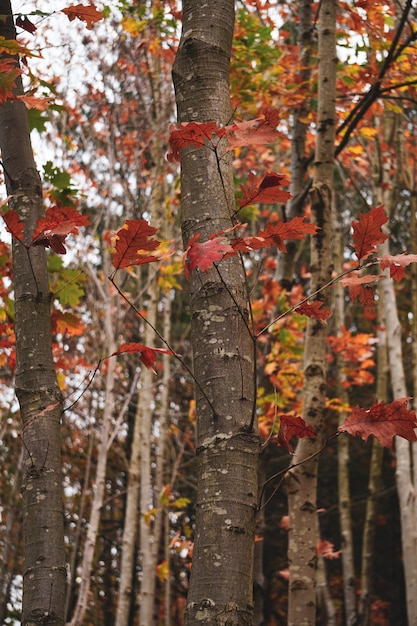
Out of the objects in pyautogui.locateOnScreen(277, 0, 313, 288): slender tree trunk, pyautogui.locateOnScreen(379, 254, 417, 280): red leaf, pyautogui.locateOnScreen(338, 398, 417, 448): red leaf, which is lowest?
pyautogui.locateOnScreen(338, 398, 417, 448): red leaf

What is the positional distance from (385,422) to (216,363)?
41 cm

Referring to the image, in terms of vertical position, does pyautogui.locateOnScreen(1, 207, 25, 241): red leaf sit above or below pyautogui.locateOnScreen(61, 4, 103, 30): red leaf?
below

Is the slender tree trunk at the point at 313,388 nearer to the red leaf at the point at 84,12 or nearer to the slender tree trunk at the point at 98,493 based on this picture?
the red leaf at the point at 84,12

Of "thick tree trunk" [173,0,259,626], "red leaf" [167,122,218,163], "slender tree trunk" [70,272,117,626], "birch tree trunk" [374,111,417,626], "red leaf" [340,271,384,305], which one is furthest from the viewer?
"birch tree trunk" [374,111,417,626]

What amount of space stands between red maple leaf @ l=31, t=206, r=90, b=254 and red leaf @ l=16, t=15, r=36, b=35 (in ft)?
2.68

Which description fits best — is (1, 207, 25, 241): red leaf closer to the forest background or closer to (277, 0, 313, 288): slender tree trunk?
the forest background

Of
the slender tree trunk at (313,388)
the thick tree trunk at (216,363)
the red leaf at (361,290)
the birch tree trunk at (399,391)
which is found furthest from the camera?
the birch tree trunk at (399,391)

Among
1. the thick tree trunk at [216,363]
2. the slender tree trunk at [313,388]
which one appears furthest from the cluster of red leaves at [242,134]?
the slender tree trunk at [313,388]

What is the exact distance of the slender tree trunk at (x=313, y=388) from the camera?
283 cm

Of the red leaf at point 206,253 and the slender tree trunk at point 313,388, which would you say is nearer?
the red leaf at point 206,253

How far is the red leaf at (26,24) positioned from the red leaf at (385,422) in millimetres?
1619

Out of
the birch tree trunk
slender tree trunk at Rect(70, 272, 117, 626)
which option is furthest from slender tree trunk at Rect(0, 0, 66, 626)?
the birch tree trunk

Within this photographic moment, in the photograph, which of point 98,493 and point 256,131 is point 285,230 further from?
point 98,493

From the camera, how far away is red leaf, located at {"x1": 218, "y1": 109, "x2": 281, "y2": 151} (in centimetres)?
140
